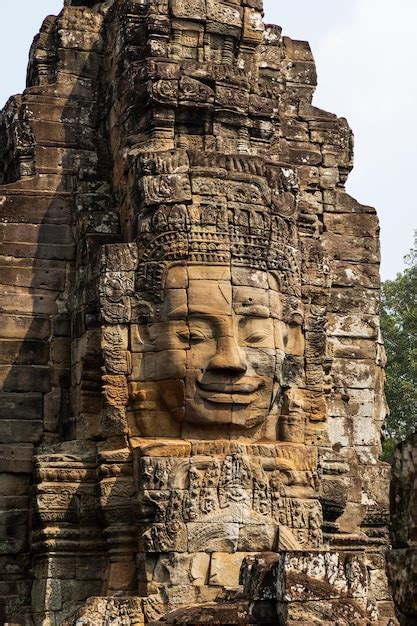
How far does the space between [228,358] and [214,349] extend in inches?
9.2

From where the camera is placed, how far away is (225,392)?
15.3 m

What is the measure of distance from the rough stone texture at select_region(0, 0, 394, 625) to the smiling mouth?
0.8 inches

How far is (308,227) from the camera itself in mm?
17781

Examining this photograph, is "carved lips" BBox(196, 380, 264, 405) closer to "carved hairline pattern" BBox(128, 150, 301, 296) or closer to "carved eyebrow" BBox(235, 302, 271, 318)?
"carved eyebrow" BBox(235, 302, 271, 318)

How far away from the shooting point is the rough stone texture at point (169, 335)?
15.1m

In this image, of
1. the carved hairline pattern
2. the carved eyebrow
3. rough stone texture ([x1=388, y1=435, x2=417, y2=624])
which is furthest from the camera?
the carved hairline pattern

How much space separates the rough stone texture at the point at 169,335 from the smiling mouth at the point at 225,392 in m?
0.02

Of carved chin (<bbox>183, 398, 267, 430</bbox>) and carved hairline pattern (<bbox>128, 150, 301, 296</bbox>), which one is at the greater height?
carved hairline pattern (<bbox>128, 150, 301, 296</bbox>)

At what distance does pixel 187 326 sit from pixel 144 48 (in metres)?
3.83

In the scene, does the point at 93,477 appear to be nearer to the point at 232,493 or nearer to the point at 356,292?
the point at 232,493

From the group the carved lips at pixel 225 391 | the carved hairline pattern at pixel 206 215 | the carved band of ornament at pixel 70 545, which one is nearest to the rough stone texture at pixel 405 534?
the carved lips at pixel 225 391

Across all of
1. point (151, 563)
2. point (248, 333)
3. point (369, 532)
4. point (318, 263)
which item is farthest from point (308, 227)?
point (151, 563)

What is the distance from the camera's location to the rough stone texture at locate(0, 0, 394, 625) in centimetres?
1509

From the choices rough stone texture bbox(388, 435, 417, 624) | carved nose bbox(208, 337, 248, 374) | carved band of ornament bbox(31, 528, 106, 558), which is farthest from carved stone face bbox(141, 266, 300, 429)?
rough stone texture bbox(388, 435, 417, 624)
